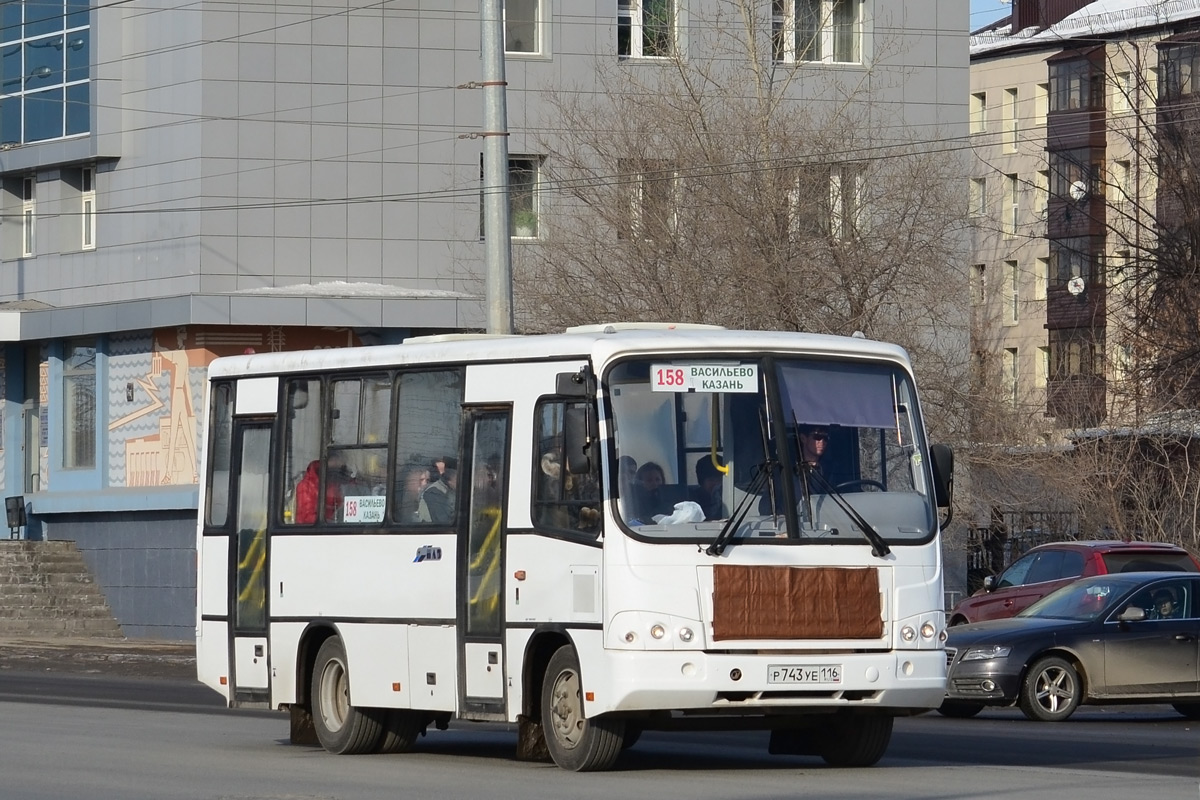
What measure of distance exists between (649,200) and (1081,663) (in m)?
13.0

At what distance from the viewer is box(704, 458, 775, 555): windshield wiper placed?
1364 centimetres

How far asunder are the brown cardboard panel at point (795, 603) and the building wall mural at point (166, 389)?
26056mm

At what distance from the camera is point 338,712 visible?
52.8 ft

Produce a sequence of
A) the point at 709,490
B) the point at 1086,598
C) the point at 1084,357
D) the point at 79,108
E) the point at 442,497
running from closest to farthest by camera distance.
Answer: the point at 709,490
the point at 442,497
the point at 1086,598
the point at 1084,357
the point at 79,108

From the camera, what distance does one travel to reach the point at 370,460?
15836mm

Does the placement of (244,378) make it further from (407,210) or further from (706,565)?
(407,210)

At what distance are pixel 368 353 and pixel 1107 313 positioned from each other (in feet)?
83.3

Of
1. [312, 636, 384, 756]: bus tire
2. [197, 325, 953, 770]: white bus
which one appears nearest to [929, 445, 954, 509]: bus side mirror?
[197, 325, 953, 770]: white bus

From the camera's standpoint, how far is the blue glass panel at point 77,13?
4228 centimetres

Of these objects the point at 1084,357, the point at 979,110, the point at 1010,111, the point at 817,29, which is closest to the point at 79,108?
the point at 817,29

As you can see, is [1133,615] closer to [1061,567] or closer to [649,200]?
[1061,567]

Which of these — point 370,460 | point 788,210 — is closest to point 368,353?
point 370,460

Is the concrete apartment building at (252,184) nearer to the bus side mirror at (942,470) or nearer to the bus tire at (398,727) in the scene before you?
the bus tire at (398,727)

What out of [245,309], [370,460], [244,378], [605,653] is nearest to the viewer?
[605,653]
